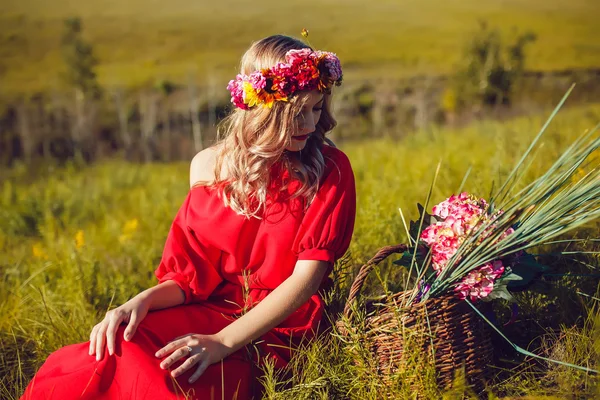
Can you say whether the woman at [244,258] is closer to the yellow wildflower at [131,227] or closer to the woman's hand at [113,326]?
the woman's hand at [113,326]

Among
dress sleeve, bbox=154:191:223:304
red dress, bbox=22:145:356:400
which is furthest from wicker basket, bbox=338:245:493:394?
dress sleeve, bbox=154:191:223:304

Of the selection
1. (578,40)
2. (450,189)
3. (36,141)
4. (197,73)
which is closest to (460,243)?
(450,189)

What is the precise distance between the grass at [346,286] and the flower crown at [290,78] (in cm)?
81

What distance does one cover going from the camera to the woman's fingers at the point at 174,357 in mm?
1806

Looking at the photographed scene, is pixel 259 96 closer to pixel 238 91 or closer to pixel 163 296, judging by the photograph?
pixel 238 91

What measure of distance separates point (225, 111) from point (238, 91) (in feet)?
1.51

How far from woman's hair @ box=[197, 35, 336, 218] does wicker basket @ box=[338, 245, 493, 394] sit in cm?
45

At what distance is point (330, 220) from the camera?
202 centimetres

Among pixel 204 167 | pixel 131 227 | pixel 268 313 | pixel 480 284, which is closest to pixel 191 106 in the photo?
pixel 131 227

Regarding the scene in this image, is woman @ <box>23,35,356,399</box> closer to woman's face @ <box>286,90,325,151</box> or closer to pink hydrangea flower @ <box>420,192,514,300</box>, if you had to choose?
woman's face @ <box>286,90,325,151</box>

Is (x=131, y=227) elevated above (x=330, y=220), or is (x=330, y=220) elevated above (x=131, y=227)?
(x=330, y=220)

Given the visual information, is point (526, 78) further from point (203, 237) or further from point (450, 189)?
point (203, 237)

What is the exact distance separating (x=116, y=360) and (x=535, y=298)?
1.63 m

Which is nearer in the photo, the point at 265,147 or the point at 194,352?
the point at 194,352
